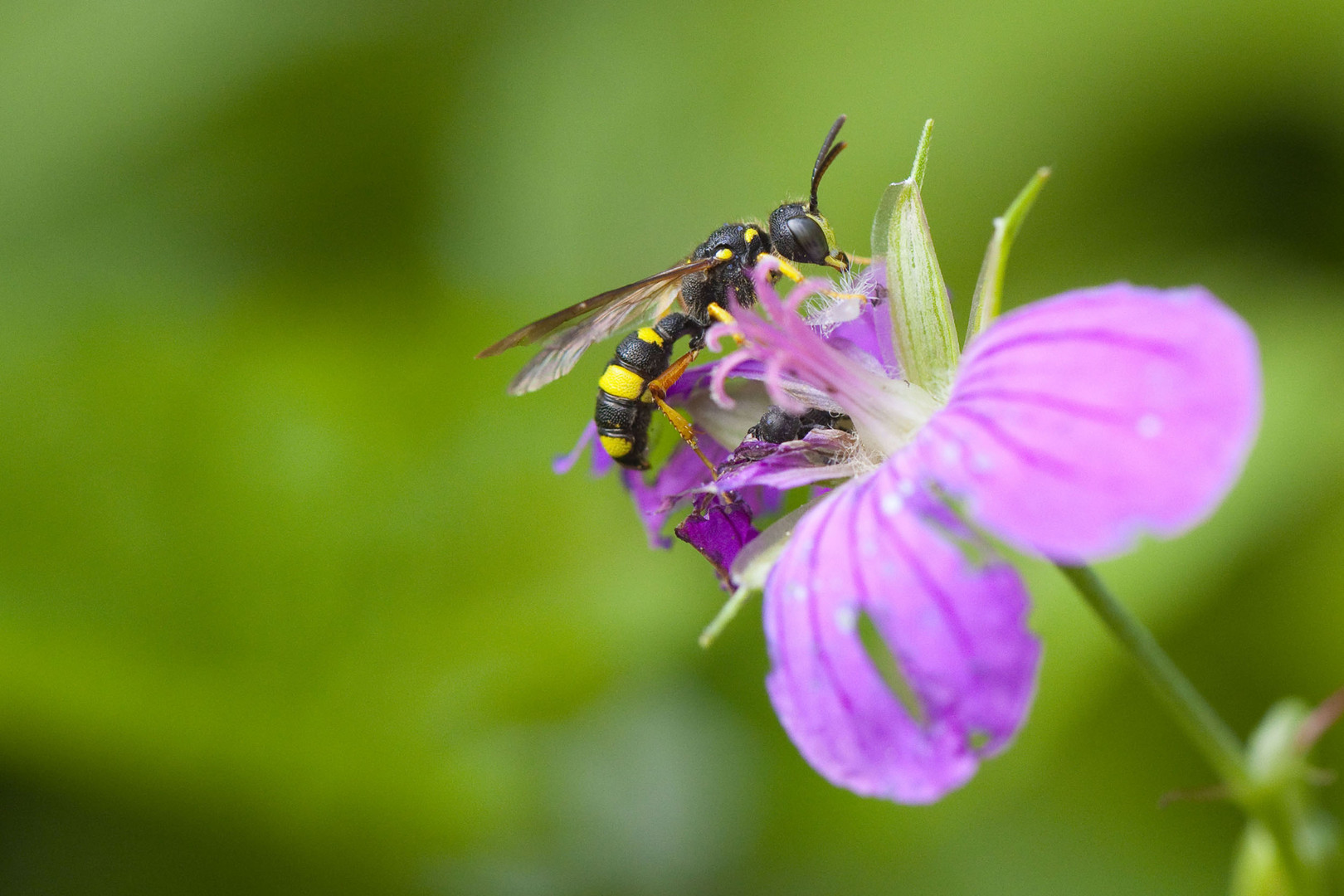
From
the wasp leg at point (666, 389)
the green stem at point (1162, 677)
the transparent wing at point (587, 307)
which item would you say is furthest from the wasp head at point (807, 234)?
the green stem at point (1162, 677)

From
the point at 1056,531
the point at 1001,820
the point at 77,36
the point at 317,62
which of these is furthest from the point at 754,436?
the point at 77,36

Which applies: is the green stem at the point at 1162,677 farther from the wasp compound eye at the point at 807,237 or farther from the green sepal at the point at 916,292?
the wasp compound eye at the point at 807,237

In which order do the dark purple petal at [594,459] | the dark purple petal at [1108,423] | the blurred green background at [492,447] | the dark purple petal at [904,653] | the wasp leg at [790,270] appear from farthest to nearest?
the blurred green background at [492,447] < the dark purple petal at [594,459] < the wasp leg at [790,270] < the dark purple petal at [904,653] < the dark purple petal at [1108,423]

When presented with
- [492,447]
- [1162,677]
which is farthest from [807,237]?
[492,447]

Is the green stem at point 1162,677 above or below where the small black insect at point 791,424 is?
below

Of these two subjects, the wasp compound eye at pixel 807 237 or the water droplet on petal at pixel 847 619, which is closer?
the water droplet on petal at pixel 847 619

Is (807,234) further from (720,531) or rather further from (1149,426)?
(1149,426)
